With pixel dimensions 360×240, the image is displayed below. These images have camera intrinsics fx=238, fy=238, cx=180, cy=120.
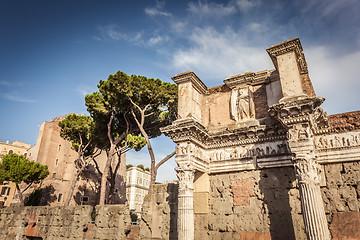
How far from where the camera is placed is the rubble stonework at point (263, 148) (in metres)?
5.93

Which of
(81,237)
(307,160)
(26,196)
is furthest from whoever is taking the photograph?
(26,196)

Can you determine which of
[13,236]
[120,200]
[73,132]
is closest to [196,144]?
[13,236]

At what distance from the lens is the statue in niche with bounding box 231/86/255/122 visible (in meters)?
7.96

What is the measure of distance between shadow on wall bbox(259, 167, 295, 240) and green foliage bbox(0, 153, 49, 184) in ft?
84.5

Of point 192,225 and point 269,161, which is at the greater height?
point 269,161

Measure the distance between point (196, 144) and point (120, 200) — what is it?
98.2ft

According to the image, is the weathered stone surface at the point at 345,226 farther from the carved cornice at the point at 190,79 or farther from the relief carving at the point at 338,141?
the carved cornice at the point at 190,79

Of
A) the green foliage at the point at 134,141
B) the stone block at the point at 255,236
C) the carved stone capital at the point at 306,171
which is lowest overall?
the stone block at the point at 255,236

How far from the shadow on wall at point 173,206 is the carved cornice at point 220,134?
1842mm

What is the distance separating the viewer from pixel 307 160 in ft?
18.9

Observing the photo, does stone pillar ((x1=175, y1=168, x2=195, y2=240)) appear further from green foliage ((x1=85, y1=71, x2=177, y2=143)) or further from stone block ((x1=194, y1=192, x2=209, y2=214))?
green foliage ((x1=85, y1=71, x2=177, y2=143))

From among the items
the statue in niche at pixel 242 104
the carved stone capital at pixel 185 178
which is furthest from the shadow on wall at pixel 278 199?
the carved stone capital at pixel 185 178

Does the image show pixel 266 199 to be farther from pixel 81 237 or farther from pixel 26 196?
pixel 26 196

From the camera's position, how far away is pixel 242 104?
8.12m
